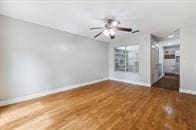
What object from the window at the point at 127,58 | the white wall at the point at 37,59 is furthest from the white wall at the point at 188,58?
the white wall at the point at 37,59

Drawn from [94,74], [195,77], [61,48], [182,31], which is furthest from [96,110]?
[182,31]

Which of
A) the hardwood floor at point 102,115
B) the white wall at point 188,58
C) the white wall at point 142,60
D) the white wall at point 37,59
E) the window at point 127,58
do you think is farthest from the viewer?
the window at point 127,58

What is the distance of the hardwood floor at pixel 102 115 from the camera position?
1969 mm

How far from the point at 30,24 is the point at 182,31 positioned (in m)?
5.34

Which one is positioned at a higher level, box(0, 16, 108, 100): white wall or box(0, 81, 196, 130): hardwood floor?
box(0, 16, 108, 100): white wall

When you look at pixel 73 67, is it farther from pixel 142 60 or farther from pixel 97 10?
pixel 142 60

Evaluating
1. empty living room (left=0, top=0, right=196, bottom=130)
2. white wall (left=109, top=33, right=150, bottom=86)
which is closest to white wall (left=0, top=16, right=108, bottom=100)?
empty living room (left=0, top=0, right=196, bottom=130)

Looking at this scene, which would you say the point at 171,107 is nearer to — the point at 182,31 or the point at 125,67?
the point at 182,31

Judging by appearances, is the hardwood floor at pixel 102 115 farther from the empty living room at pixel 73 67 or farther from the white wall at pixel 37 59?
the white wall at pixel 37 59

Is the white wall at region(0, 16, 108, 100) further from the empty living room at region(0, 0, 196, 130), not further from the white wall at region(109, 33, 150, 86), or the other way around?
the white wall at region(109, 33, 150, 86)

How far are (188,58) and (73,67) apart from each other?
4.49 m

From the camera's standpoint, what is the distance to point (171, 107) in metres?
2.72

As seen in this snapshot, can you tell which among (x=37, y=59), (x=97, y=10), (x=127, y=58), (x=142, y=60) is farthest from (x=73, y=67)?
(x=142, y=60)

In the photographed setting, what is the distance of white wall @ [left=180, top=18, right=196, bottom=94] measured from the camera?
3.68 metres
